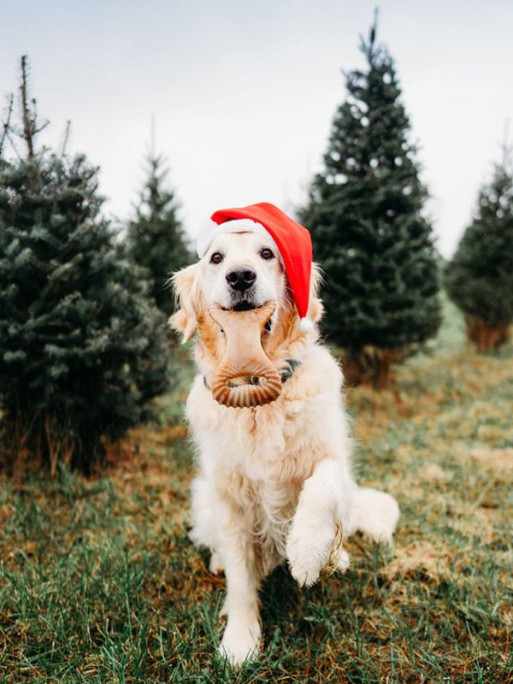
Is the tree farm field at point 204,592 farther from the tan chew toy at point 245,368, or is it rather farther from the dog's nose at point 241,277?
the dog's nose at point 241,277

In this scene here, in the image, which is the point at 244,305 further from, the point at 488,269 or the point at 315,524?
the point at 488,269

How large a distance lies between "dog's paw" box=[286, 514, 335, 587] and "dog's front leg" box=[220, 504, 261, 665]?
390 millimetres

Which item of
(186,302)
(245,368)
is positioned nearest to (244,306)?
(245,368)

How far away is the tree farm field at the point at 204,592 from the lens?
72.2 inches

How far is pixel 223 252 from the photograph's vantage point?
2160 mm

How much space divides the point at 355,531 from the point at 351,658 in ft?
2.90

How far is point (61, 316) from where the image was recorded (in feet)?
9.86

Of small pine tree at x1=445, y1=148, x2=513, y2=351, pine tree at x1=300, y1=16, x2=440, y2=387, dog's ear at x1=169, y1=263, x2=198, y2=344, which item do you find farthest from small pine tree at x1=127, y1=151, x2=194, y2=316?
small pine tree at x1=445, y1=148, x2=513, y2=351

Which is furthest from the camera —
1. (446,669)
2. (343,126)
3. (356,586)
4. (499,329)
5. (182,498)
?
(499,329)

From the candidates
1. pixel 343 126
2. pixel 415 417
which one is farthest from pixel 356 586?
pixel 343 126

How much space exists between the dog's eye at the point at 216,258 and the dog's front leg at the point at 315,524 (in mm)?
946

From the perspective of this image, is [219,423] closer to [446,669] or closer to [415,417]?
[446,669]

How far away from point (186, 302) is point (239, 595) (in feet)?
4.22

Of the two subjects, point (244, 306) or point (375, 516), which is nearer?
point (244, 306)
